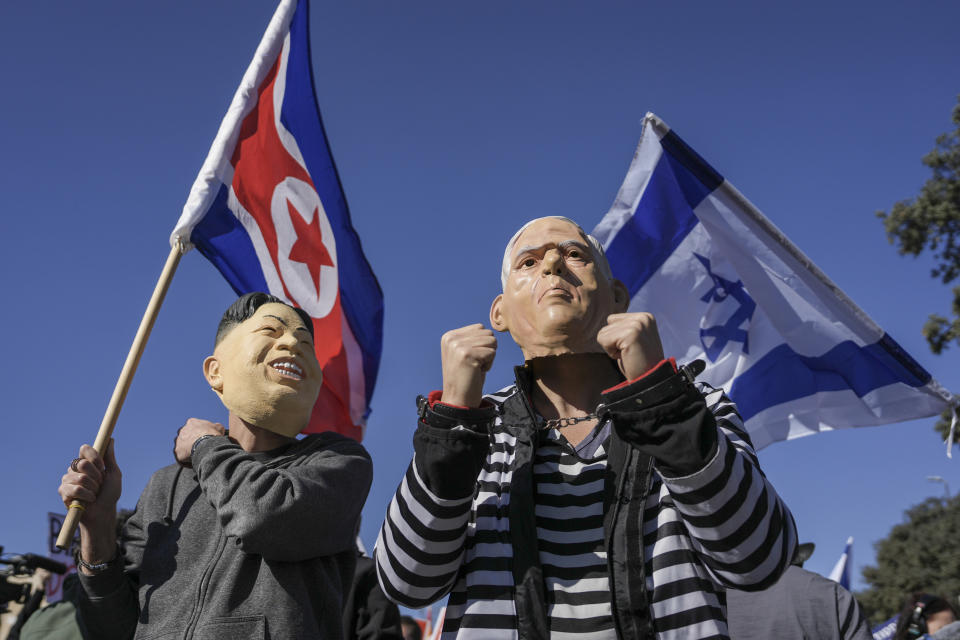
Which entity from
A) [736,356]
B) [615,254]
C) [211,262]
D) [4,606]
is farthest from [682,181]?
[4,606]

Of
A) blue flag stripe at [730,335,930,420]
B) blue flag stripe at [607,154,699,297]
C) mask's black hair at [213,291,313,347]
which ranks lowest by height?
mask's black hair at [213,291,313,347]

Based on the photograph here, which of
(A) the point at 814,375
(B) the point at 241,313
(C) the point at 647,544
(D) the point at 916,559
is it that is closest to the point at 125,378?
(B) the point at 241,313

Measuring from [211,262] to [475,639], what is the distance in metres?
3.56

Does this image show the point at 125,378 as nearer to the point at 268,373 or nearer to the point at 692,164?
the point at 268,373

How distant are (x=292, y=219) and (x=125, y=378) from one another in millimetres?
2371

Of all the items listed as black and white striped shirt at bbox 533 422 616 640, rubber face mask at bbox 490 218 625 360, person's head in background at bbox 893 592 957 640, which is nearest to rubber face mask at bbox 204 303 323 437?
rubber face mask at bbox 490 218 625 360

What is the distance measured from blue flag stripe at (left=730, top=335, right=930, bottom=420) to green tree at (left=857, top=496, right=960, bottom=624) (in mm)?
33531

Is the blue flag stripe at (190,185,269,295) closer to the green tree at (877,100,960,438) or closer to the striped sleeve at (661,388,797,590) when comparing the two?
the striped sleeve at (661,388,797,590)

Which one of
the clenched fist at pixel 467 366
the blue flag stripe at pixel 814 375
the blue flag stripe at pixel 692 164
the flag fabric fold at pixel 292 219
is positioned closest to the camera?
the clenched fist at pixel 467 366

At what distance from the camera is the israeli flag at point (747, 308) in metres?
6.28

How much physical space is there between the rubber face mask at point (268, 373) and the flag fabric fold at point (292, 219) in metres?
1.70

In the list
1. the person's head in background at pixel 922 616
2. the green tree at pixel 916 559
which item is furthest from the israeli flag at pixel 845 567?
the green tree at pixel 916 559

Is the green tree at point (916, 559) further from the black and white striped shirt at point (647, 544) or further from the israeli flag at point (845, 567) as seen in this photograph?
the black and white striped shirt at point (647, 544)

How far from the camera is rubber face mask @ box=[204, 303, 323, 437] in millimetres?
3564
